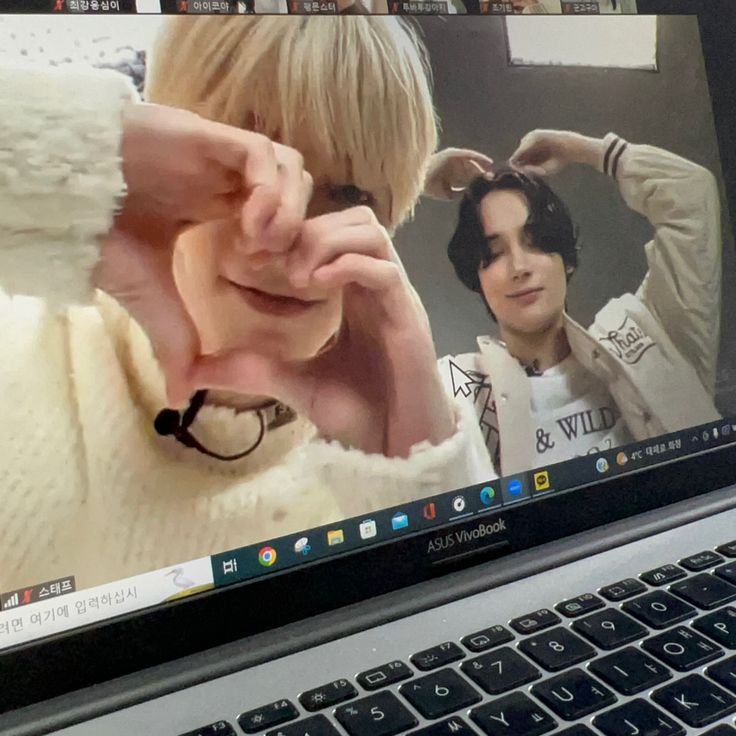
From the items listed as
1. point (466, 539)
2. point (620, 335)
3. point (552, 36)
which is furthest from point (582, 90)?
point (466, 539)

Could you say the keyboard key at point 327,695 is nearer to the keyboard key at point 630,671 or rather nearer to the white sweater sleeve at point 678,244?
the keyboard key at point 630,671

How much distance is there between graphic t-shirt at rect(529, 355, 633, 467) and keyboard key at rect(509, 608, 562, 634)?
10cm

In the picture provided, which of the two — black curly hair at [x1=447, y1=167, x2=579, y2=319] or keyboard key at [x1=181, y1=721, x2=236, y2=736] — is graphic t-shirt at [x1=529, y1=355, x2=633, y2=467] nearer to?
black curly hair at [x1=447, y1=167, x2=579, y2=319]

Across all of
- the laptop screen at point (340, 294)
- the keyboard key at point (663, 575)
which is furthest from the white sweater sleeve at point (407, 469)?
the keyboard key at point (663, 575)

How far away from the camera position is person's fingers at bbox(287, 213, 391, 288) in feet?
1.45

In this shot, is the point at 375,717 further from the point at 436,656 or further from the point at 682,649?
the point at 682,649

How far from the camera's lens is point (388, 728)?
0.35 m

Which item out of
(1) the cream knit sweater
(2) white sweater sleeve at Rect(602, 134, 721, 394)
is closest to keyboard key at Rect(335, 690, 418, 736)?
(1) the cream knit sweater

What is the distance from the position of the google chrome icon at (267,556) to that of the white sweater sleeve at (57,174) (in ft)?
0.52

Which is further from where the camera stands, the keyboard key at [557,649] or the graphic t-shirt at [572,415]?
the graphic t-shirt at [572,415]

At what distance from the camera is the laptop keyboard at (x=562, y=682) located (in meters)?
0.35

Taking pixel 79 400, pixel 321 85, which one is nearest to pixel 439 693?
pixel 79 400

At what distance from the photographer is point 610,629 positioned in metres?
0.41

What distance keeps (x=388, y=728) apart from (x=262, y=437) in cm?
16
